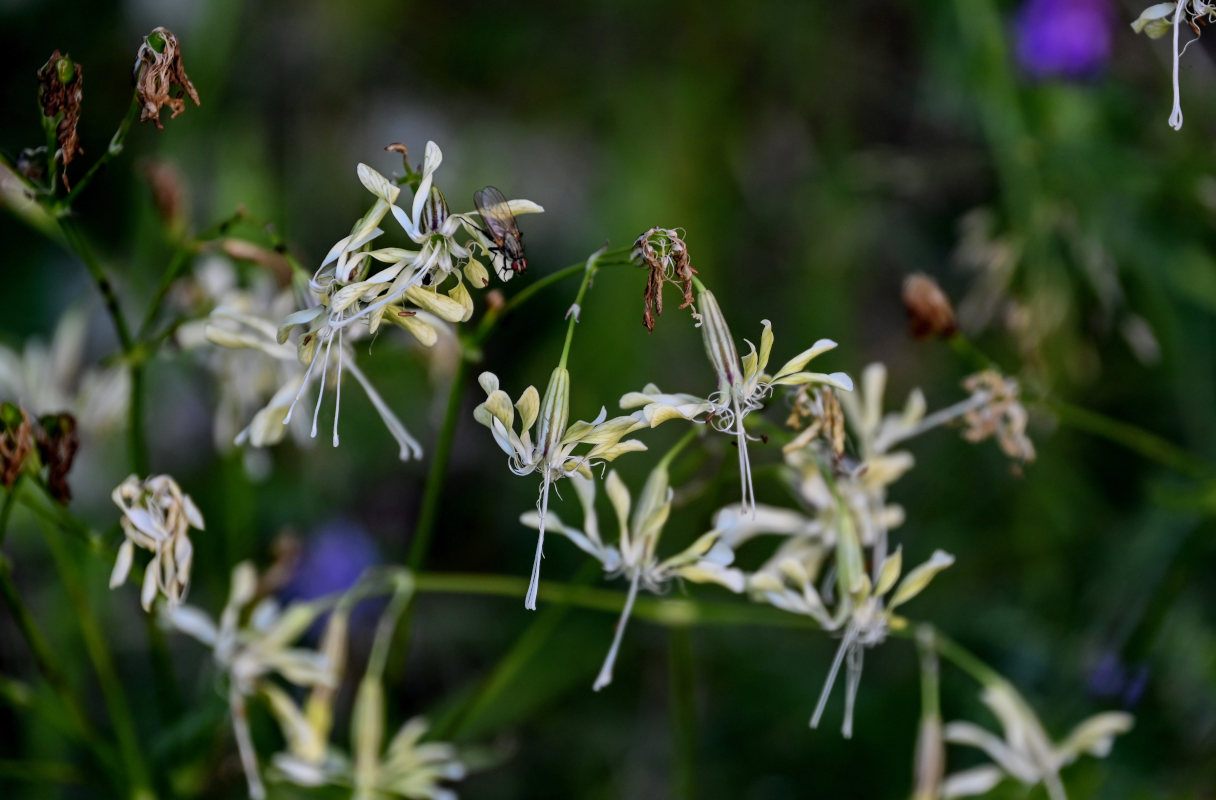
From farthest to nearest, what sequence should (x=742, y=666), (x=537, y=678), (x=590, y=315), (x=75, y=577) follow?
1. (x=590, y=315)
2. (x=742, y=666)
3. (x=537, y=678)
4. (x=75, y=577)

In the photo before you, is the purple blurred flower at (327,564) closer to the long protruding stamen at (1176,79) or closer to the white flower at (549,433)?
the white flower at (549,433)

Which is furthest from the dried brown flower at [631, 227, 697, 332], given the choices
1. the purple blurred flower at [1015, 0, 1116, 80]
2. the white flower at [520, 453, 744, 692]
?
the purple blurred flower at [1015, 0, 1116, 80]

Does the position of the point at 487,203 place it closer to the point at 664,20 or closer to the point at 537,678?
the point at 537,678

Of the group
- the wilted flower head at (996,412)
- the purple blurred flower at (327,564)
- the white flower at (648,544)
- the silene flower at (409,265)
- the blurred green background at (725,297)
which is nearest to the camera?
the silene flower at (409,265)

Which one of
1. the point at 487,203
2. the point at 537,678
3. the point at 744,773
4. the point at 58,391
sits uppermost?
the point at 487,203

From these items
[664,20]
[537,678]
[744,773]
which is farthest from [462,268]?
[664,20]

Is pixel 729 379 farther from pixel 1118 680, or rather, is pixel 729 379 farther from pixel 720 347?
pixel 1118 680

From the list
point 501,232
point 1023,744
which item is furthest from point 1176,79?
point 1023,744

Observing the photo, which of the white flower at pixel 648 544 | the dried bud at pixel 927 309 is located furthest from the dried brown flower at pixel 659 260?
the dried bud at pixel 927 309
